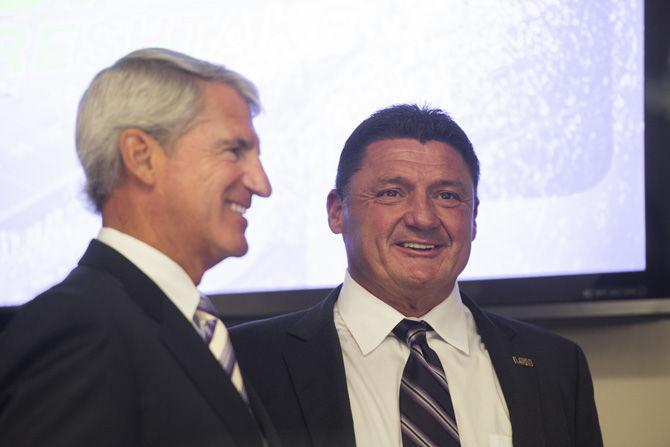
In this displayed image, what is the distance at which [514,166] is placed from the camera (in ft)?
7.47

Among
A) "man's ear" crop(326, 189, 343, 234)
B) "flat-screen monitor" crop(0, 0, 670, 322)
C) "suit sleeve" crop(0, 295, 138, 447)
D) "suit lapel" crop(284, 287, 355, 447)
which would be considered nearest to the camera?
"suit sleeve" crop(0, 295, 138, 447)

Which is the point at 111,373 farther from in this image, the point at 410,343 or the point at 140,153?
the point at 410,343

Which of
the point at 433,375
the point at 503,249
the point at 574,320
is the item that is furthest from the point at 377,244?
the point at 574,320

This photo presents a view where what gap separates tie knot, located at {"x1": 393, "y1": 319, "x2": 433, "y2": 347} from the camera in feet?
6.11

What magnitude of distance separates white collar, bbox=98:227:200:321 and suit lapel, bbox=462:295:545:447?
72cm

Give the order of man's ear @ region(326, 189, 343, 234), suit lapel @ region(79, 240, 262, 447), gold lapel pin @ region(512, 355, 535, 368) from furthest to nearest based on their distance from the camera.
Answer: man's ear @ region(326, 189, 343, 234) → gold lapel pin @ region(512, 355, 535, 368) → suit lapel @ region(79, 240, 262, 447)

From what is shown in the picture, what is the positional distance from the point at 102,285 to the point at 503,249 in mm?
1260

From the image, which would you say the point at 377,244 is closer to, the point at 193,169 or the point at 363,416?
the point at 363,416

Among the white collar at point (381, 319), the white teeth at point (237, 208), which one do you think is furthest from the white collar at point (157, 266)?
the white collar at point (381, 319)

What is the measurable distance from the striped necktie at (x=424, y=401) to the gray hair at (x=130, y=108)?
0.72 meters

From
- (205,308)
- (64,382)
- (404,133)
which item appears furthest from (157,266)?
(404,133)

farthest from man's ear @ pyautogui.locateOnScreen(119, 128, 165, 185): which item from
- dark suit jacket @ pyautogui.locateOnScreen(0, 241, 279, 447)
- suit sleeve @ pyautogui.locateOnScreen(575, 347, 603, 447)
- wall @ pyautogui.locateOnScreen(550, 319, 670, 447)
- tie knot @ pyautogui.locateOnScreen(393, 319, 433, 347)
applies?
wall @ pyautogui.locateOnScreen(550, 319, 670, 447)

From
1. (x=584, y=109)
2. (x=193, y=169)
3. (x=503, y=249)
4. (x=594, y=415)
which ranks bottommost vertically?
(x=594, y=415)

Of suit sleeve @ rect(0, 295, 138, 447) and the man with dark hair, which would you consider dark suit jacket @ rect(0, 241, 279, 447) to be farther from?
the man with dark hair
